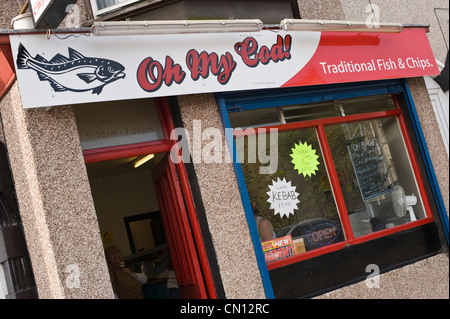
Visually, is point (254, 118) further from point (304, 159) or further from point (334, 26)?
point (334, 26)

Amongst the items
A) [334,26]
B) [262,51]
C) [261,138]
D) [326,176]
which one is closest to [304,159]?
[326,176]

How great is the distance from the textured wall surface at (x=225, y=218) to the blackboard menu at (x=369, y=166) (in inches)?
82.1

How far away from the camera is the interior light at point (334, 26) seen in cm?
637

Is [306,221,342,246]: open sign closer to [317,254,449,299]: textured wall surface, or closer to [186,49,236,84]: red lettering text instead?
[317,254,449,299]: textured wall surface

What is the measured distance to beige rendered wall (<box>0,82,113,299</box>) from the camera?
193 inches

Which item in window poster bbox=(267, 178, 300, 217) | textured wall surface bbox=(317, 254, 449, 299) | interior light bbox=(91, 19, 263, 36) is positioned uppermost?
interior light bbox=(91, 19, 263, 36)

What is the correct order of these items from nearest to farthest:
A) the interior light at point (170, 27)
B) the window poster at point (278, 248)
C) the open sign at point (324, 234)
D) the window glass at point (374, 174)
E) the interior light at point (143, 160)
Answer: the interior light at point (170, 27) → the window poster at point (278, 248) → the open sign at point (324, 234) → the window glass at point (374, 174) → the interior light at point (143, 160)

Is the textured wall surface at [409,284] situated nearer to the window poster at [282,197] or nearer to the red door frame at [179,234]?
the window poster at [282,197]

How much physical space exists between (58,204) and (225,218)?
182 centimetres

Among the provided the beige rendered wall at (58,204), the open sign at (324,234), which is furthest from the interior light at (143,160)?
the open sign at (324,234)

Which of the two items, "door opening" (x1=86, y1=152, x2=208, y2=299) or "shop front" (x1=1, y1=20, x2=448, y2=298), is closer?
"shop front" (x1=1, y1=20, x2=448, y2=298)

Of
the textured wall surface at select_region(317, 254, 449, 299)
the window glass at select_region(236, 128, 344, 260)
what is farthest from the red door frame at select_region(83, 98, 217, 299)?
the textured wall surface at select_region(317, 254, 449, 299)

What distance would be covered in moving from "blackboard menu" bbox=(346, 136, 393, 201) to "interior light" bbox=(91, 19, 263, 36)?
2324mm

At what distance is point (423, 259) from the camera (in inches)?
290
